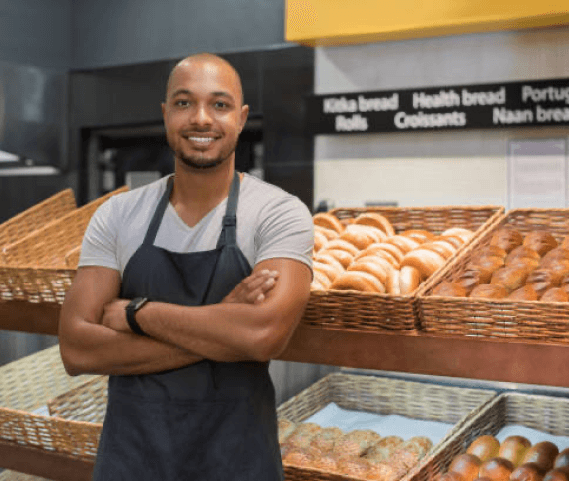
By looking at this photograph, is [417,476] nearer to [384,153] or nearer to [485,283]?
[485,283]

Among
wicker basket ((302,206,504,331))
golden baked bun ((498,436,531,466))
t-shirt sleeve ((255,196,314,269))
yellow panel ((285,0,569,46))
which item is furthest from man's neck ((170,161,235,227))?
yellow panel ((285,0,569,46))

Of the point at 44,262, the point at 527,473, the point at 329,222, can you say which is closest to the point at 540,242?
the point at 527,473

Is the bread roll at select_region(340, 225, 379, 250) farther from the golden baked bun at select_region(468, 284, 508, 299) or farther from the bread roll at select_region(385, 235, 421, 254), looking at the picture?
the golden baked bun at select_region(468, 284, 508, 299)

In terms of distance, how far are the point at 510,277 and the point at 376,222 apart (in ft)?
2.18

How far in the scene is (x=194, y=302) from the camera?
1645mm

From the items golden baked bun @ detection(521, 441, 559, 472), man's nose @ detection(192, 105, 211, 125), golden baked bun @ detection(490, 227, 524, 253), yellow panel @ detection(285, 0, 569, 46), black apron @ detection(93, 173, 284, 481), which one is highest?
yellow panel @ detection(285, 0, 569, 46)

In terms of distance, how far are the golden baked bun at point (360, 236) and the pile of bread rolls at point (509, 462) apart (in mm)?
631

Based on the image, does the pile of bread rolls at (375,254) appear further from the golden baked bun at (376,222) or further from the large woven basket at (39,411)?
the large woven basket at (39,411)

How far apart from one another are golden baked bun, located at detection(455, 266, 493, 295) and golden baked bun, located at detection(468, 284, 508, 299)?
0.12 feet

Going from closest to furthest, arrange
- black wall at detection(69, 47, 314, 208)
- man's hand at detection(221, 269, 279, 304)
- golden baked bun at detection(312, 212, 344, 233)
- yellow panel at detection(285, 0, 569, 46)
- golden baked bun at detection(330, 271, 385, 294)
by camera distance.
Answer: man's hand at detection(221, 269, 279, 304)
golden baked bun at detection(330, 271, 385, 294)
golden baked bun at detection(312, 212, 344, 233)
yellow panel at detection(285, 0, 569, 46)
black wall at detection(69, 47, 314, 208)

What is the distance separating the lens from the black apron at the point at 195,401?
165 cm

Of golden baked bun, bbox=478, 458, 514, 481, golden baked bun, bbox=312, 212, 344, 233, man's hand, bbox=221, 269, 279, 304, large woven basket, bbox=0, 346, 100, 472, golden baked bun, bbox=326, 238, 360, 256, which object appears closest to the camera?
man's hand, bbox=221, 269, 279, 304

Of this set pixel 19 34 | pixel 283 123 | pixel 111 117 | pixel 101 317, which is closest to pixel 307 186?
pixel 283 123

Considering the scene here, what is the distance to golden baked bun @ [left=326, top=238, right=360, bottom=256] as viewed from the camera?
7.27 ft
